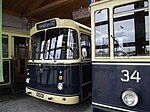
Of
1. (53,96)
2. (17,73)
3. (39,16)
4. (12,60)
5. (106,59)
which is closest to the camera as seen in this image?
(106,59)

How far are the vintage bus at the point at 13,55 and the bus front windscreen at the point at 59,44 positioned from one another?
6.09 feet

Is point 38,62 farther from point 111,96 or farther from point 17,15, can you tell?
point 17,15

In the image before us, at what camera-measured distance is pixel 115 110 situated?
2.78m

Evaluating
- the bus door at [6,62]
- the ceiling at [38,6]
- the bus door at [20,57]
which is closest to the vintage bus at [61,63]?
the bus door at [6,62]

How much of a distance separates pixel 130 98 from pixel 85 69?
6.98 feet

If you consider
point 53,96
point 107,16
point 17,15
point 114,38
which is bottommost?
point 53,96

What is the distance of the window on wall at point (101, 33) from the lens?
2949 mm

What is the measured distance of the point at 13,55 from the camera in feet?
20.4

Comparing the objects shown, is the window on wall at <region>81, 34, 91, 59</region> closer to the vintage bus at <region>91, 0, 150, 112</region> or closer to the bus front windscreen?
the bus front windscreen

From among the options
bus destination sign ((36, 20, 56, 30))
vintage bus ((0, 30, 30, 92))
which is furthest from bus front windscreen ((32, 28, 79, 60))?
vintage bus ((0, 30, 30, 92))

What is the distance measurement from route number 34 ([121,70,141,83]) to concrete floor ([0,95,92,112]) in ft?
6.95

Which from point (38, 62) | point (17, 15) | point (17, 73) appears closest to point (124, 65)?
point (38, 62)

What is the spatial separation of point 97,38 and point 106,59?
45 centimetres

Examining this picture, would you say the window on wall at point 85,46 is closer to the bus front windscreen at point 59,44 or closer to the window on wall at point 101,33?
the bus front windscreen at point 59,44
